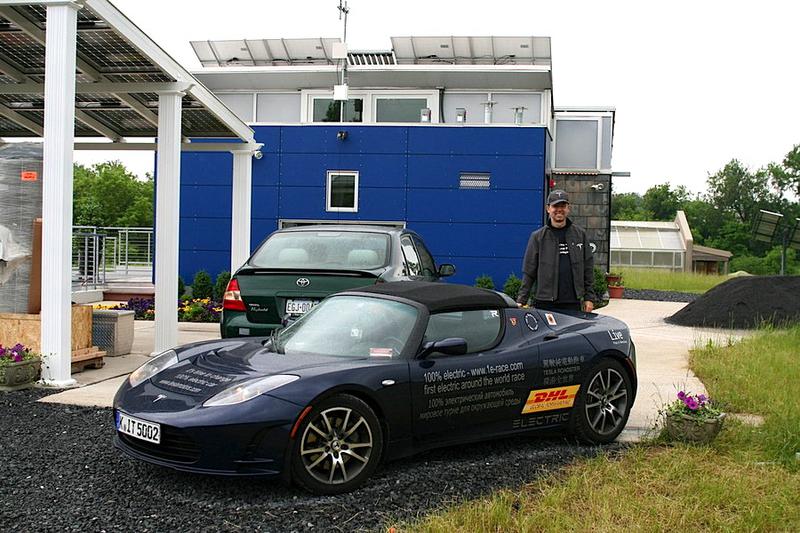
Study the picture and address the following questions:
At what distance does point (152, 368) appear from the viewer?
5617 mm

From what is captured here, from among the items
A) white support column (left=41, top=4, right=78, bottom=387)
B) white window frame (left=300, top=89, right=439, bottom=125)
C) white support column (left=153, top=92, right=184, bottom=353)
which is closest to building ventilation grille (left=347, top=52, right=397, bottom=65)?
white window frame (left=300, top=89, right=439, bottom=125)

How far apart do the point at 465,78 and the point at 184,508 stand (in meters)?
18.2

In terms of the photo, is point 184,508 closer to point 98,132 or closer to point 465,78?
point 98,132

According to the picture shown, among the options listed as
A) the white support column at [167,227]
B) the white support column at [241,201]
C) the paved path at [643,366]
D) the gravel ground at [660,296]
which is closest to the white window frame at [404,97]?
the paved path at [643,366]

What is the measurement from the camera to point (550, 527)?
4.28m

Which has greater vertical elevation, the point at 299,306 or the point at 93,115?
the point at 93,115

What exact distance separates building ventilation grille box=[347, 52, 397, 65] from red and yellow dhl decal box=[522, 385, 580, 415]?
Answer: 674 inches

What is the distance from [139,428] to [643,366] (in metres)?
6.98

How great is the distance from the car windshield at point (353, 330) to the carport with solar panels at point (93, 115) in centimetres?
301

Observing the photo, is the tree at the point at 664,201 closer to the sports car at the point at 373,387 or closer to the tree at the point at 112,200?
the tree at the point at 112,200

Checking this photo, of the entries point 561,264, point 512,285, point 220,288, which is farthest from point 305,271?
point 512,285

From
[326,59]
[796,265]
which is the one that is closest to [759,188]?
[796,265]

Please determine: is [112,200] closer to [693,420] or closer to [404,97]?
[404,97]

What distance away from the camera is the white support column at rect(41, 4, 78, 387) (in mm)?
7785
